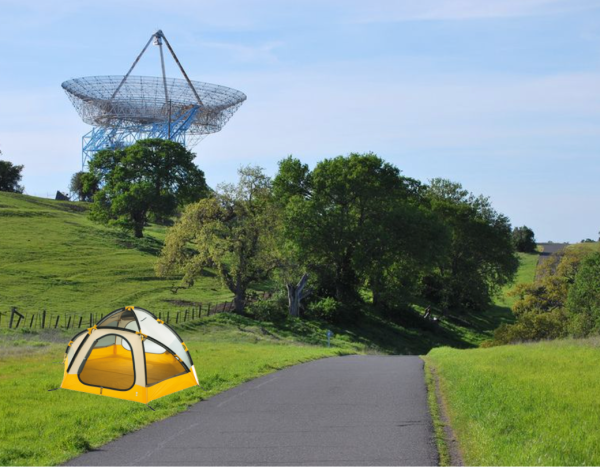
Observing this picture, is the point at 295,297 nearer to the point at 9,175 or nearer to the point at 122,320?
the point at 122,320

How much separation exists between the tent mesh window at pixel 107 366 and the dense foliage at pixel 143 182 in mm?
61499

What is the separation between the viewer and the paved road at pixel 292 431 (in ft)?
30.9

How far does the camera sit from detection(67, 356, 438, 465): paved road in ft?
30.9

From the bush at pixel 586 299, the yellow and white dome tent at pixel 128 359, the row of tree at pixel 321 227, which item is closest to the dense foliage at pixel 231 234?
the row of tree at pixel 321 227

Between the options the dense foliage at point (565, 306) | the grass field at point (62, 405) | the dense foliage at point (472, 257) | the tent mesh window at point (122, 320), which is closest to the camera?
the grass field at point (62, 405)

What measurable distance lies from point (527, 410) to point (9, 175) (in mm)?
122263

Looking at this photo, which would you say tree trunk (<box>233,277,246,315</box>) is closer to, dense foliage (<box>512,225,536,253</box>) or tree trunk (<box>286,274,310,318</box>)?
tree trunk (<box>286,274,310,318</box>)

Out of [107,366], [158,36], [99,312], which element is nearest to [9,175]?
[158,36]

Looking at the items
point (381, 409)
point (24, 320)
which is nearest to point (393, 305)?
point (24, 320)

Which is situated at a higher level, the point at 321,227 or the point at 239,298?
the point at 321,227

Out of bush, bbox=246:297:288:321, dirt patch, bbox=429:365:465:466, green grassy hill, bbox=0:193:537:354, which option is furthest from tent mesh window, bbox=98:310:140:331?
bush, bbox=246:297:288:321

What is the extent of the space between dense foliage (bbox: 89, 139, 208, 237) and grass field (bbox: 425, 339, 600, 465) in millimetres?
60013

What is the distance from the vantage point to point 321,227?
179ft

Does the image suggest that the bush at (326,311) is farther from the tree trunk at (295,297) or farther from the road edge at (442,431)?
the road edge at (442,431)
